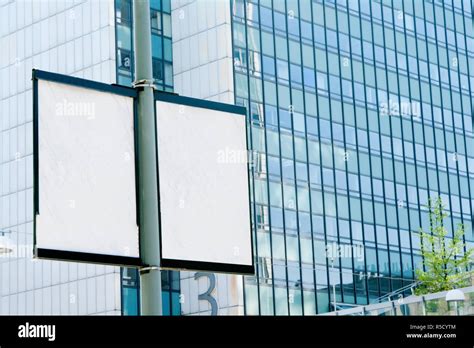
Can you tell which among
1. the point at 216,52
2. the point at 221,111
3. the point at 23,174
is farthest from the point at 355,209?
the point at 221,111

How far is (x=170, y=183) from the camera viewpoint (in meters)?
9.97

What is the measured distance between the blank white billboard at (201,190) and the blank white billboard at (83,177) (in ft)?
1.10

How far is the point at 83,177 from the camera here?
9453 millimetres

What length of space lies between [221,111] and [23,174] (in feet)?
163

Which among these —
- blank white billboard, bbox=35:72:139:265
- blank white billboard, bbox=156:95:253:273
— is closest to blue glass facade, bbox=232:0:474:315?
blank white billboard, bbox=156:95:253:273

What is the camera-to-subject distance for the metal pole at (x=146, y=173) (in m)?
9.56

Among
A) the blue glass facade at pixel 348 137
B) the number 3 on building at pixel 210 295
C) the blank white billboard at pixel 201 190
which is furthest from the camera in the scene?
the blue glass facade at pixel 348 137

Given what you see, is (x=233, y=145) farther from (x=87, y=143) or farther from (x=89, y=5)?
(x=89, y=5)

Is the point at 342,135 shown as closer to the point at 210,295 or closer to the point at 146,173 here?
the point at 210,295

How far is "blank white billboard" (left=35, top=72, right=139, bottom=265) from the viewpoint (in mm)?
9305

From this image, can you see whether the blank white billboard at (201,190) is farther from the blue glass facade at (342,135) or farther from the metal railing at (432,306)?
the blue glass facade at (342,135)

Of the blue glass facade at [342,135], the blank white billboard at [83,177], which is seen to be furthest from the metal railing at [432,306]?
the blue glass facade at [342,135]

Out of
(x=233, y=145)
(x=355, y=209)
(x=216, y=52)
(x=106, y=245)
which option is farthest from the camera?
(x=355, y=209)

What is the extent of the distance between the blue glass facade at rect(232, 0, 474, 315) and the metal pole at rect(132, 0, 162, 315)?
44.3 metres
